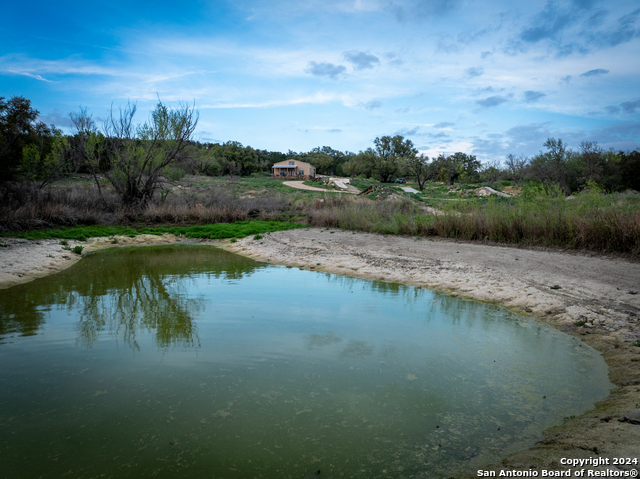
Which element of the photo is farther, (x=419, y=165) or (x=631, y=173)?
(x=419, y=165)

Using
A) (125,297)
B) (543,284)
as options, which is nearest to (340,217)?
(543,284)

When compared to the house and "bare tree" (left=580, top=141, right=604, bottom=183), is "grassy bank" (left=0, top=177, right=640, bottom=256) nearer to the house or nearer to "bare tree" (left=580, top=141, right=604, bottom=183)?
"bare tree" (left=580, top=141, right=604, bottom=183)

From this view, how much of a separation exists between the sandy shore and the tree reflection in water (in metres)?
1.10

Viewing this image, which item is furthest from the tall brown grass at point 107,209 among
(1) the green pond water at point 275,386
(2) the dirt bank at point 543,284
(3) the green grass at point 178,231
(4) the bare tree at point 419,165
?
Result: (4) the bare tree at point 419,165

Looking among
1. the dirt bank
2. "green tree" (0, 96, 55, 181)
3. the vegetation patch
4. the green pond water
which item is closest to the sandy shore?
the dirt bank

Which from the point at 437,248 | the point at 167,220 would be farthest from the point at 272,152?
the point at 437,248

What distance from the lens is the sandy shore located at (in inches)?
128

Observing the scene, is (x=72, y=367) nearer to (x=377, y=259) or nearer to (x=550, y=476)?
(x=550, y=476)

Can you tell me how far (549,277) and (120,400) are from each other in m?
9.02

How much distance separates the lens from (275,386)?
450cm

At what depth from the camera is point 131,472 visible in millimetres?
3072

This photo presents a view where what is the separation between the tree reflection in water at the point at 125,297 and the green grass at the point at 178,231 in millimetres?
3391

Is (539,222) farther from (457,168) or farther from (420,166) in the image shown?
(457,168)

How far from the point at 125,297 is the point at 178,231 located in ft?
36.4
